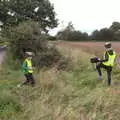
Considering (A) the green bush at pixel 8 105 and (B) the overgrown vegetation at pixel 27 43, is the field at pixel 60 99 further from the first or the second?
(B) the overgrown vegetation at pixel 27 43

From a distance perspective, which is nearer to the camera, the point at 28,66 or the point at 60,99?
the point at 60,99

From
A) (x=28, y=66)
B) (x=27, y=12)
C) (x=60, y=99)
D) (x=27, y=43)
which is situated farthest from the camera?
(x=27, y=12)

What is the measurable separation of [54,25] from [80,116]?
147ft

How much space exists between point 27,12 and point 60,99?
41.1 metres

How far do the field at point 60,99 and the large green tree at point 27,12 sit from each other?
35.0 metres

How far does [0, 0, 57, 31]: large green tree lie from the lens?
4797cm

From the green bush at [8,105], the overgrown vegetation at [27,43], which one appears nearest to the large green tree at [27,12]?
the overgrown vegetation at [27,43]

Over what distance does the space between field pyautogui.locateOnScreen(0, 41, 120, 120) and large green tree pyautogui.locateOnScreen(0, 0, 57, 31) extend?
115ft

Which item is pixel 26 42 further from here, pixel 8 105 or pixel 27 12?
pixel 27 12

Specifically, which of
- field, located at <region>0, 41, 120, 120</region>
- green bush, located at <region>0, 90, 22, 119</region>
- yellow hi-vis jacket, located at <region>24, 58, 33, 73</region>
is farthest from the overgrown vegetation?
green bush, located at <region>0, 90, 22, 119</region>

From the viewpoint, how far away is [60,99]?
9.43 metres

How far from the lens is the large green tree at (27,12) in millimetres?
47969

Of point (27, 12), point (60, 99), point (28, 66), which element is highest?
point (27, 12)

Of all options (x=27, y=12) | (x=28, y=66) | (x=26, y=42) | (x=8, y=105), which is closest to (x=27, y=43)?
(x=26, y=42)
